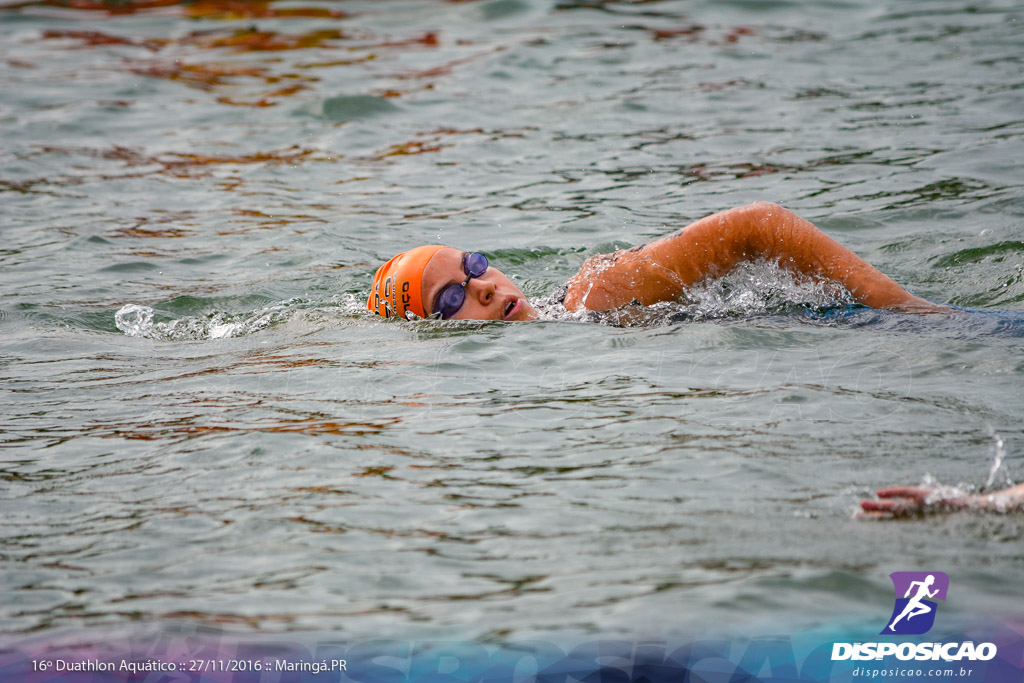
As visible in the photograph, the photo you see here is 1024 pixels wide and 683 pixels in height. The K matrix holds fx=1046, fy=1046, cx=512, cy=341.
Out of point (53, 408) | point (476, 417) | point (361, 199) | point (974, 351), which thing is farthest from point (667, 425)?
point (361, 199)

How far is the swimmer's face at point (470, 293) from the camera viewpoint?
18.6ft

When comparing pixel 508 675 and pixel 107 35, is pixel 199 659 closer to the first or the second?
pixel 508 675

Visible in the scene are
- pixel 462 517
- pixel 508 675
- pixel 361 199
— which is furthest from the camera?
pixel 361 199

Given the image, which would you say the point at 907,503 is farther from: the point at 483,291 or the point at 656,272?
the point at 483,291

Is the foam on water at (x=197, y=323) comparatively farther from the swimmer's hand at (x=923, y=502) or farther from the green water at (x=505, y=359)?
the swimmer's hand at (x=923, y=502)

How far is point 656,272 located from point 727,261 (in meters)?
0.36

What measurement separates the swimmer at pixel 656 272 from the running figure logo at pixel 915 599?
8.14 feet

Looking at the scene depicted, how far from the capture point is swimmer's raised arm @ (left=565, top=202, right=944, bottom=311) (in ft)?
16.6

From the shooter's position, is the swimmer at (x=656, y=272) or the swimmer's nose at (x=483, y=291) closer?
the swimmer at (x=656, y=272)

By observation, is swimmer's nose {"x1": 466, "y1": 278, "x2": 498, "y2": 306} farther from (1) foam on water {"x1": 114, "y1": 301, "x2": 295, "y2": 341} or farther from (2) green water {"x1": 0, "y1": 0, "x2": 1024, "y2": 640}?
(1) foam on water {"x1": 114, "y1": 301, "x2": 295, "y2": 341}

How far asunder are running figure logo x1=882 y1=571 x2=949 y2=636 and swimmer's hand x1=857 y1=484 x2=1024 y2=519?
0.33 m

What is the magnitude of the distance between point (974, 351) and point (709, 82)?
7571 millimetres

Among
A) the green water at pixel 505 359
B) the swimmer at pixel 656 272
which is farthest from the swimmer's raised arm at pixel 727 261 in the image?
the green water at pixel 505 359

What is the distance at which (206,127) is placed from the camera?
37.3 feet
